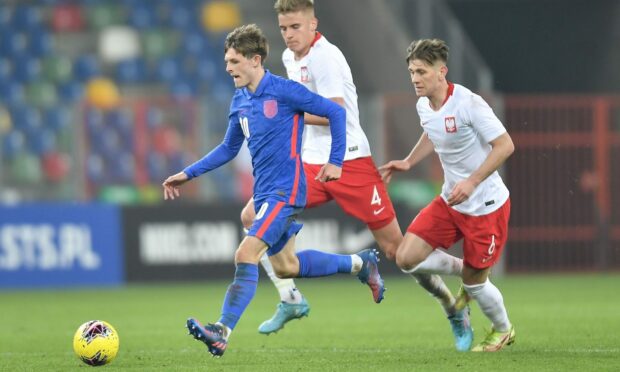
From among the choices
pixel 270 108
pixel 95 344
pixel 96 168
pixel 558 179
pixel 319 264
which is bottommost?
pixel 558 179

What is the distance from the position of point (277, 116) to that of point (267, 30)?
1371 cm

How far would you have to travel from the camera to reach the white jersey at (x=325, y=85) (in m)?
8.60

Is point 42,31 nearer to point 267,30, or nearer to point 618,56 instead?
point 267,30

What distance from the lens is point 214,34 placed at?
2116 cm

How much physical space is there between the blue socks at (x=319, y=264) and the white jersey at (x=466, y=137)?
2.71 ft

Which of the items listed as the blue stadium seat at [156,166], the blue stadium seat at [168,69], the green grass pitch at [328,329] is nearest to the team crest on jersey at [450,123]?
the green grass pitch at [328,329]

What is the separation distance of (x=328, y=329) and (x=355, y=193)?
6.21ft

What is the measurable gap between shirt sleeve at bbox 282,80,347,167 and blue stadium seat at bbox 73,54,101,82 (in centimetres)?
1262

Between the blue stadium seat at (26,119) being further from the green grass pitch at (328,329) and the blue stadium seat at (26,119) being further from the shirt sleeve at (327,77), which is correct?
the shirt sleeve at (327,77)

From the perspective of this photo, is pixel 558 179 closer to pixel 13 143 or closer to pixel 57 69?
pixel 13 143

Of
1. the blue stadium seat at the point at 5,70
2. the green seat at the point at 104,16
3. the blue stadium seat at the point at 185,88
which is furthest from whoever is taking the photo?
the green seat at the point at 104,16

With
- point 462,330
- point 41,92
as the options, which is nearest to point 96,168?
point 41,92

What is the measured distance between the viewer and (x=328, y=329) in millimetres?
10305

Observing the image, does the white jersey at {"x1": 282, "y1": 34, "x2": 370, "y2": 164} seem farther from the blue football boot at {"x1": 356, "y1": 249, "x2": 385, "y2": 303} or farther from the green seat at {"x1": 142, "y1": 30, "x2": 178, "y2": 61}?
the green seat at {"x1": 142, "y1": 30, "x2": 178, "y2": 61}
